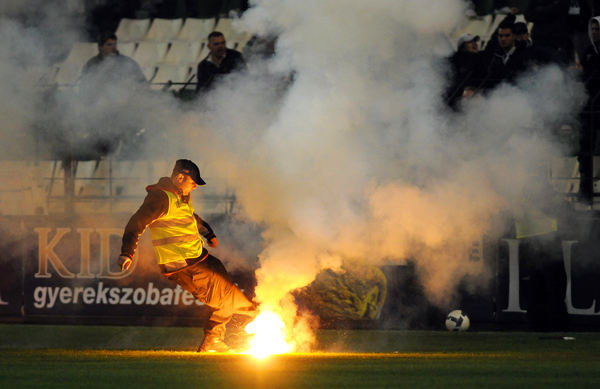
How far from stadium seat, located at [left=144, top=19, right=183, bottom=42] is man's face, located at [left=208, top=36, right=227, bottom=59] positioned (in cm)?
500

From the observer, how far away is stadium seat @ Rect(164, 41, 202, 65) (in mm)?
17203

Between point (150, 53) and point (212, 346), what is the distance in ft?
32.5

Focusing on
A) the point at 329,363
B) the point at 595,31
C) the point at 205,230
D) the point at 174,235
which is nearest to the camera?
the point at 329,363

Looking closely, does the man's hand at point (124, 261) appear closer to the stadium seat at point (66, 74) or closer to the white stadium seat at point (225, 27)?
the stadium seat at point (66, 74)

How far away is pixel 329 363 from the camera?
7727 mm

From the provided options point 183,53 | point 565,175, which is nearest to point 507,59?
point 565,175

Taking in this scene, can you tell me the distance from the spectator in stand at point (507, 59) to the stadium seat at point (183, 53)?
644 cm

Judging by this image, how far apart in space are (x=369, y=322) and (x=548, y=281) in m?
2.21

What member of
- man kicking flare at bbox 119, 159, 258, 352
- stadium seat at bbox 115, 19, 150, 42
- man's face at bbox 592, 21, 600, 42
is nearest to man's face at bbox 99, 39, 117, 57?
stadium seat at bbox 115, 19, 150, 42

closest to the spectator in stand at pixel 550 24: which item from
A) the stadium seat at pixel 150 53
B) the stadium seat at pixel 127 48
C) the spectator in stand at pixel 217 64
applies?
the spectator in stand at pixel 217 64

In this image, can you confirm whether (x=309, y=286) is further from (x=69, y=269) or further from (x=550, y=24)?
(x=550, y=24)

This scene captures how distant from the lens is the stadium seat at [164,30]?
59.2 ft

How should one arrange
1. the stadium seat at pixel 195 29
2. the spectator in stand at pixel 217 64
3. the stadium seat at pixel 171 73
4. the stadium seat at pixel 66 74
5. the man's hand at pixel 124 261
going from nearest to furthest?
the man's hand at pixel 124 261 < the spectator in stand at pixel 217 64 < the stadium seat at pixel 66 74 < the stadium seat at pixel 171 73 < the stadium seat at pixel 195 29

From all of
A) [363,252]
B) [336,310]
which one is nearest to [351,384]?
[363,252]
